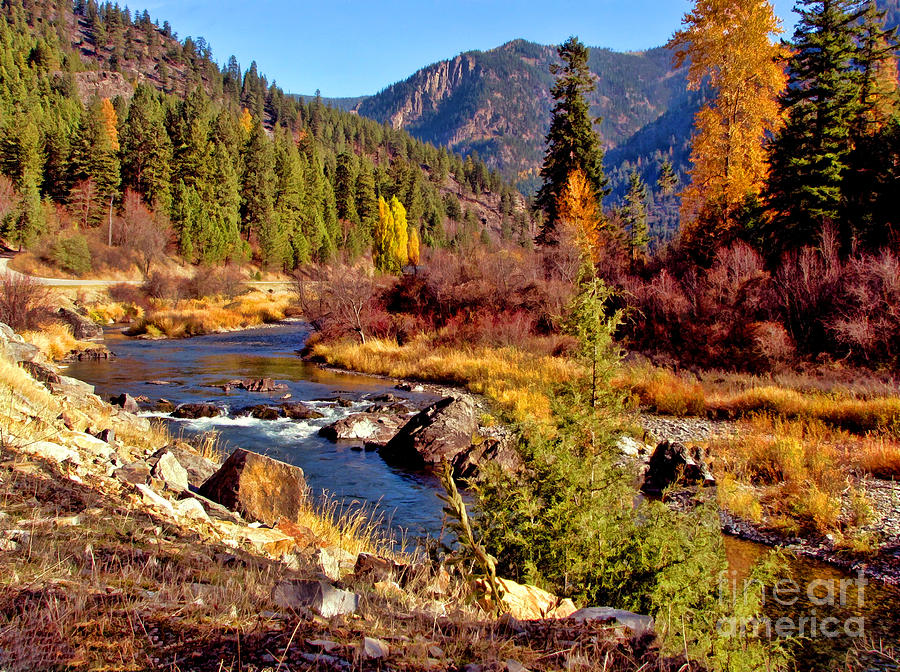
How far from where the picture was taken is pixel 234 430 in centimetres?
1484

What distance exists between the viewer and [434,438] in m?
12.7

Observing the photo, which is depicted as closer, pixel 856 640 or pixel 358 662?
pixel 358 662

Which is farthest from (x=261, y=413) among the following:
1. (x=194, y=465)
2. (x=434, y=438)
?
(x=194, y=465)

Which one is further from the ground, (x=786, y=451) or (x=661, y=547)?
(x=661, y=547)

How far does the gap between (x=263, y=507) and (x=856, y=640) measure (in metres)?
6.30

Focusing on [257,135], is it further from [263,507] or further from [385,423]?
[263,507]

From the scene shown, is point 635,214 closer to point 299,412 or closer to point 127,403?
point 299,412

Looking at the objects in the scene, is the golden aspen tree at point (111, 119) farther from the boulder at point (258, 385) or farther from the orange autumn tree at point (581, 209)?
the boulder at point (258, 385)

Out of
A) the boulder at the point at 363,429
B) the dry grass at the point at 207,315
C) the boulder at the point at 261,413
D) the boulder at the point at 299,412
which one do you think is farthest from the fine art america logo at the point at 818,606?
the dry grass at the point at 207,315

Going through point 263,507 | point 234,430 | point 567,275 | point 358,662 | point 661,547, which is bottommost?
point 234,430

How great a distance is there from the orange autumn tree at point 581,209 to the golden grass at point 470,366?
8248 millimetres

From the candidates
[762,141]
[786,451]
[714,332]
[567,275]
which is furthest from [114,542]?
[762,141]

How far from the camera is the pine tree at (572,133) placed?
113ft

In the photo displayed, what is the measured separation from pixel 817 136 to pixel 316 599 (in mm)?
22952
